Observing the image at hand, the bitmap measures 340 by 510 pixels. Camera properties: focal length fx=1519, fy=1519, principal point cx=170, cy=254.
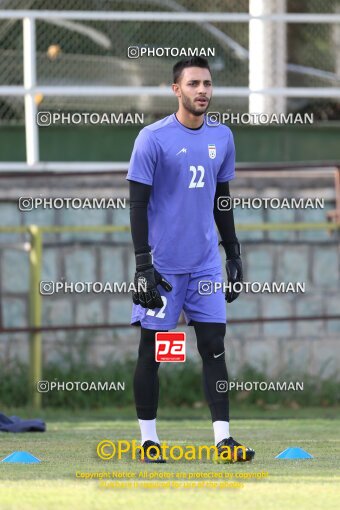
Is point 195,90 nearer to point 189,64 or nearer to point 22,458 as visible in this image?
point 189,64

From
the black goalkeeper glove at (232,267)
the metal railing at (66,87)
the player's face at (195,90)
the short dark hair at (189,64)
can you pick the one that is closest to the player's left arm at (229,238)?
the black goalkeeper glove at (232,267)

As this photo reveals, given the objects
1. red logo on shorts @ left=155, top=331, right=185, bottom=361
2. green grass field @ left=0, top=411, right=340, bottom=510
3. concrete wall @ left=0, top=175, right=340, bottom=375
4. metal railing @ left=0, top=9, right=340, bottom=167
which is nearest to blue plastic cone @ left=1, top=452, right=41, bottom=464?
green grass field @ left=0, top=411, right=340, bottom=510

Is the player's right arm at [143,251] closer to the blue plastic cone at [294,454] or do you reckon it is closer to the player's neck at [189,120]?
the player's neck at [189,120]

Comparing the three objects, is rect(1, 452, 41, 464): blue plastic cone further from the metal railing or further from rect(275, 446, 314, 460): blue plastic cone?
the metal railing

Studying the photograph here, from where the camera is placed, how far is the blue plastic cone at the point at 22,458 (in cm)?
798

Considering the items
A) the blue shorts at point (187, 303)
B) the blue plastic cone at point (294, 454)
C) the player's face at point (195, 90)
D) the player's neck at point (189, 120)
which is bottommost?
the blue plastic cone at point (294, 454)

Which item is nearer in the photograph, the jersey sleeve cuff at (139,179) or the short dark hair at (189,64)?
the jersey sleeve cuff at (139,179)

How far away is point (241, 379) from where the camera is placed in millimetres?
13836

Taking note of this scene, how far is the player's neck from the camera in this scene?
26.7 ft

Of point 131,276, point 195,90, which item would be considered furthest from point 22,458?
point 131,276

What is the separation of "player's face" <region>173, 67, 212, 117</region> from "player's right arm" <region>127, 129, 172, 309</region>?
0.91 feet

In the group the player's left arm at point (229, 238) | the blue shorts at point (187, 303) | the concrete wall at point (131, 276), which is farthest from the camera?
the concrete wall at point (131, 276)

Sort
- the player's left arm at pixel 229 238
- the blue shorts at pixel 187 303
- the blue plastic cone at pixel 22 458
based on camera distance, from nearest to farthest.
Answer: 1. the blue plastic cone at pixel 22 458
2. the blue shorts at pixel 187 303
3. the player's left arm at pixel 229 238

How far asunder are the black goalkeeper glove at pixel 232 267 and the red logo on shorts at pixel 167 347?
1.46 feet
